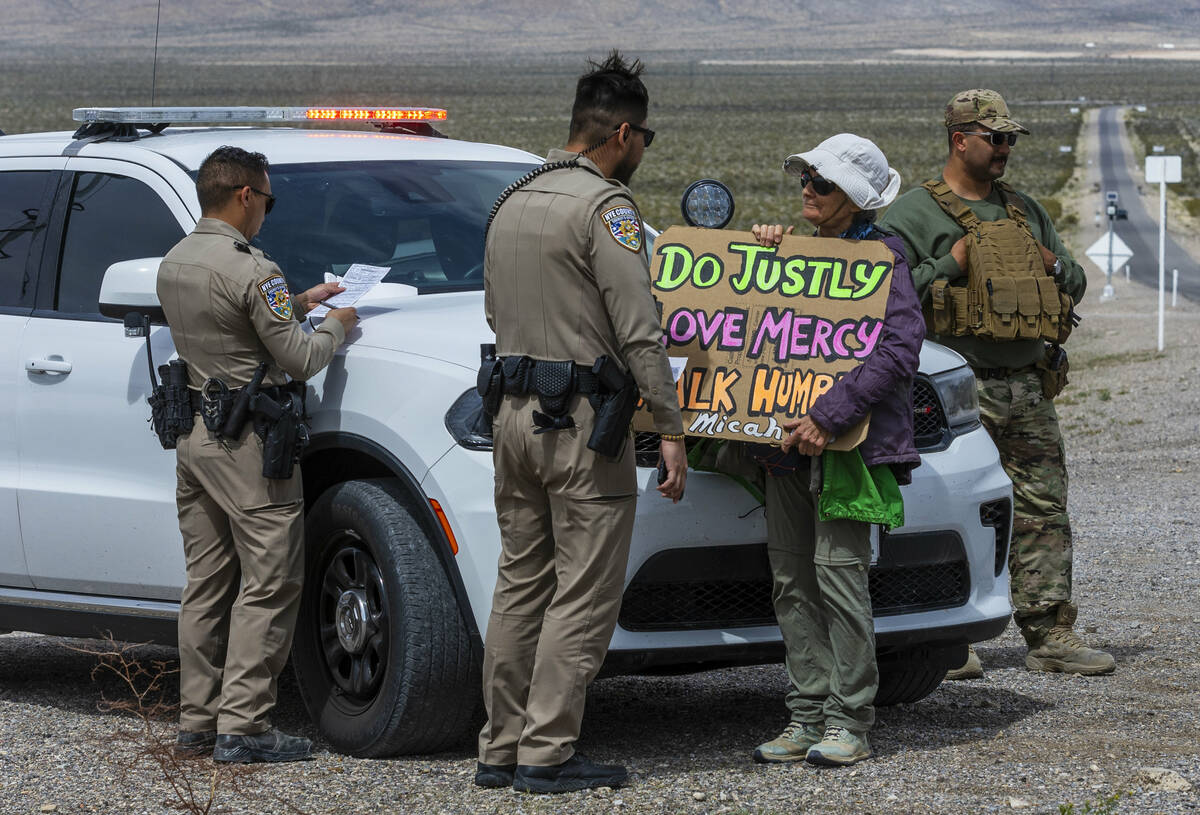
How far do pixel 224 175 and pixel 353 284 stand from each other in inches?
18.7

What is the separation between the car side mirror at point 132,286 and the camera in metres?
4.55

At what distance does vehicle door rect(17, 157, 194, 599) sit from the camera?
16.2ft

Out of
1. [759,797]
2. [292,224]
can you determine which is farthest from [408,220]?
[759,797]

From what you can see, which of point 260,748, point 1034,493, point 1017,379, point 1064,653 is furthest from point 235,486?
point 1064,653

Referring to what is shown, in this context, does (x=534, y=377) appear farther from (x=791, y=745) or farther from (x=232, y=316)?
(x=791, y=745)

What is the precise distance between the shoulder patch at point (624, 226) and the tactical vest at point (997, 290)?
1.76 m

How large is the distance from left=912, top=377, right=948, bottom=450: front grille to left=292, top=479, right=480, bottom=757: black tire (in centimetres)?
138

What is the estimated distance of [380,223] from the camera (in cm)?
530

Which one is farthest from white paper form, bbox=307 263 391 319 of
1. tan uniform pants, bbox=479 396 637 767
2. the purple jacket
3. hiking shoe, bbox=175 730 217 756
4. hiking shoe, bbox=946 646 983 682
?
hiking shoe, bbox=946 646 983 682

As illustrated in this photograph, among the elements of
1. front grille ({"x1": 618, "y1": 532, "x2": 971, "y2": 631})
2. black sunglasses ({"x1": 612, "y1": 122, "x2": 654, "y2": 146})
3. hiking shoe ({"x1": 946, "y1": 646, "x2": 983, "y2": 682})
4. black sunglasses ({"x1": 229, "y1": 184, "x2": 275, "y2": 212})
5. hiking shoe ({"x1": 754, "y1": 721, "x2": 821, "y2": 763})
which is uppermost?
black sunglasses ({"x1": 612, "y1": 122, "x2": 654, "y2": 146})

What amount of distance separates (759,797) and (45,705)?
2.76 m

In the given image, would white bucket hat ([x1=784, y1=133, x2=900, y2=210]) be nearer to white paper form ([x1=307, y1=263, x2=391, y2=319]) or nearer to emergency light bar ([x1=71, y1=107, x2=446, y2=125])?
white paper form ([x1=307, y1=263, x2=391, y2=319])

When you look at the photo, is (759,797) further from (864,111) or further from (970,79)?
(970,79)

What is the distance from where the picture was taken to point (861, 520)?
4305 millimetres
